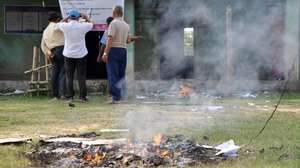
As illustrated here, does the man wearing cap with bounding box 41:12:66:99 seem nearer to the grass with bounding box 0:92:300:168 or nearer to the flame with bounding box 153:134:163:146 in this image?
the grass with bounding box 0:92:300:168

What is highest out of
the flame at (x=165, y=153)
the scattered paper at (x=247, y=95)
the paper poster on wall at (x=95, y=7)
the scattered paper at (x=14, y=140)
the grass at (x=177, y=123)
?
the paper poster on wall at (x=95, y=7)

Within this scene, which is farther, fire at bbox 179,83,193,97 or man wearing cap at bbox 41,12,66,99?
fire at bbox 179,83,193,97

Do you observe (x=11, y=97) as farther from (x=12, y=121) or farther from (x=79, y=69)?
(x=12, y=121)

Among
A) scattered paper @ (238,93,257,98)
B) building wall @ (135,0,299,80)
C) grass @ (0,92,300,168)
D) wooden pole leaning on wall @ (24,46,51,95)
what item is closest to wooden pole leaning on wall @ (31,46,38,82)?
wooden pole leaning on wall @ (24,46,51,95)

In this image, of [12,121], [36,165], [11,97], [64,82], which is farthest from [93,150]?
[11,97]

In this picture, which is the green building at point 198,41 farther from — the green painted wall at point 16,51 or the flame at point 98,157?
the flame at point 98,157

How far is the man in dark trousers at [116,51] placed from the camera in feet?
38.4

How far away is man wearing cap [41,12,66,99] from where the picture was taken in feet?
43.1

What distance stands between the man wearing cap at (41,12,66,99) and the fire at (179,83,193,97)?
2.77 meters


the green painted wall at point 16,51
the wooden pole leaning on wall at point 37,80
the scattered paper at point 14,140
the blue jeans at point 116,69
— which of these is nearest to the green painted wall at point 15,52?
the green painted wall at point 16,51

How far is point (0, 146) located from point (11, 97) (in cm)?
712

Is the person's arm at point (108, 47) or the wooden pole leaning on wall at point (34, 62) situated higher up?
the person's arm at point (108, 47)

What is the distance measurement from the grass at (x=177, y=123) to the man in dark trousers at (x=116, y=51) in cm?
47

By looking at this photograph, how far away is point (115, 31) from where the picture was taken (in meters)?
11.7
